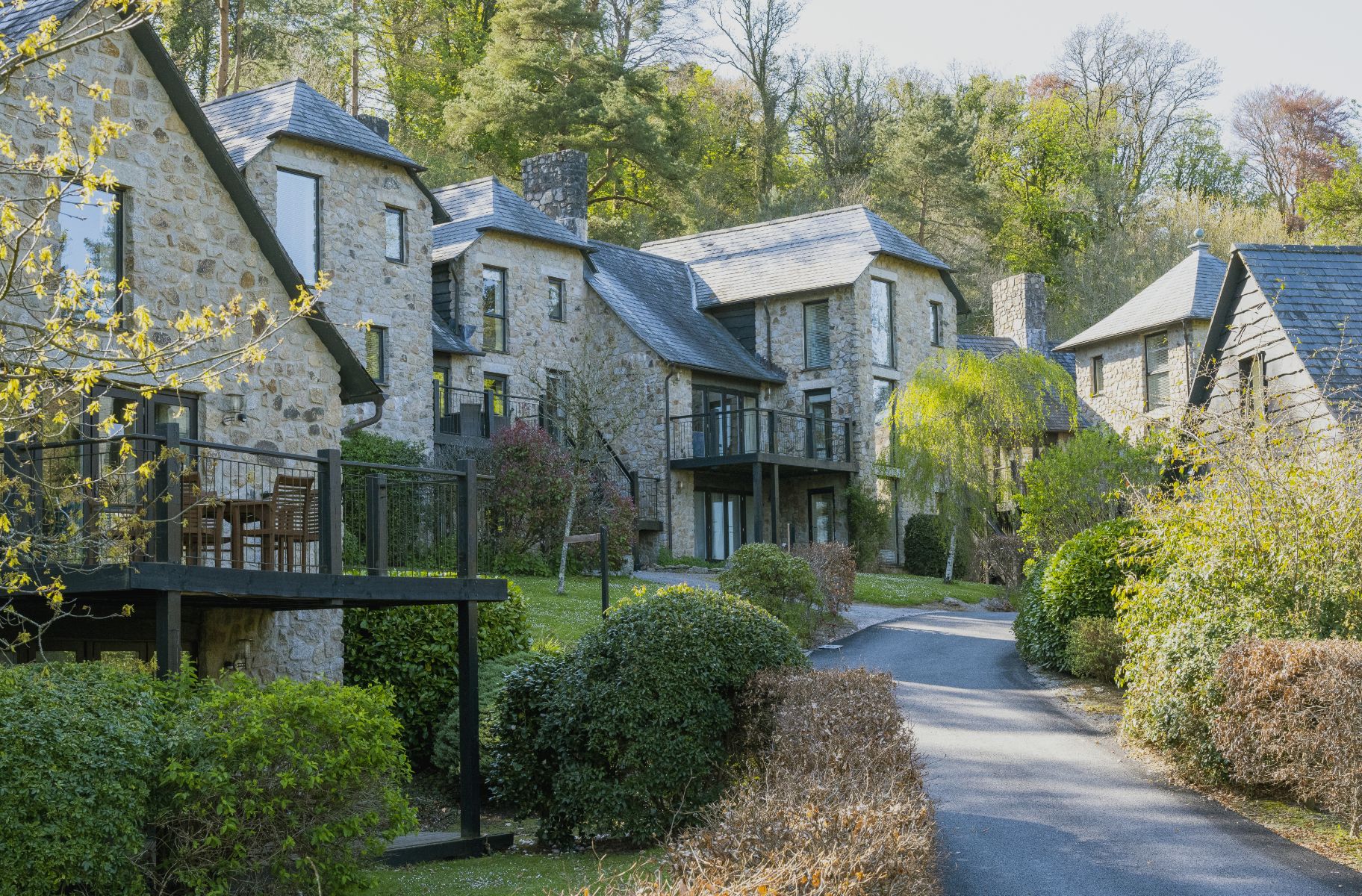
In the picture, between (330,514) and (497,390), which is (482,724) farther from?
(497,390)

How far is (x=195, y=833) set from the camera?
923cm

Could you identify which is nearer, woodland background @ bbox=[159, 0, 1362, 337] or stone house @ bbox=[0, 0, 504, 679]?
stone house @ bbox=[0, 0, 504, 679]

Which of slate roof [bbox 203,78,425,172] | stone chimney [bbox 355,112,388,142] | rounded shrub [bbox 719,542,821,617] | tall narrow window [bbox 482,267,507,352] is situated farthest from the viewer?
tall narrow window [bbox 482,267,507,352]

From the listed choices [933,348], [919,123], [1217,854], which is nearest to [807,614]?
[1217,854]

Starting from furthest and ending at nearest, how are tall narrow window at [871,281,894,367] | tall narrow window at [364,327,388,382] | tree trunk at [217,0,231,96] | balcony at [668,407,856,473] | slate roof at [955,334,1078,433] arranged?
slate roof at [955,334,1078,433], tall narrow window at [871,281,894,367], tree trunk at [217,0,231,96], balcony at [668,407,856,473], tall narrow window at [364,327,388,382]

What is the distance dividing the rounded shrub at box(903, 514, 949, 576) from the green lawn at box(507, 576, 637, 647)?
11.0 metres

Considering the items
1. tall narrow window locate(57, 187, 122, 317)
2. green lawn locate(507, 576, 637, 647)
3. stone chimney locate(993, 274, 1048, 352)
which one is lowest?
green lawn locate(507, 576, 637, 647)

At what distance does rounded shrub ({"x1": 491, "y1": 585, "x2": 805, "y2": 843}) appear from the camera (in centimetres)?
1098

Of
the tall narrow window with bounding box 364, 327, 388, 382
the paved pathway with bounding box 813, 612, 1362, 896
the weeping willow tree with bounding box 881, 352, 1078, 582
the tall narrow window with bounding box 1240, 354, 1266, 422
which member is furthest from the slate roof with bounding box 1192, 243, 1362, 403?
the tall narrow window with bounding box 364, 327, 388, 382

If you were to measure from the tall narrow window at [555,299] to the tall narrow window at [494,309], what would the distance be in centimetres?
161

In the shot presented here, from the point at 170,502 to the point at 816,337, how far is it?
26.3 m

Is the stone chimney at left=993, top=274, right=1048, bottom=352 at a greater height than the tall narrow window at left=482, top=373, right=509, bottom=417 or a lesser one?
greater

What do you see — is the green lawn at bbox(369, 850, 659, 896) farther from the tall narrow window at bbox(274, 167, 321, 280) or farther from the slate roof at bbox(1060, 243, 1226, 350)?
the slate roof at bbox(1060, 243, 1226, 350)

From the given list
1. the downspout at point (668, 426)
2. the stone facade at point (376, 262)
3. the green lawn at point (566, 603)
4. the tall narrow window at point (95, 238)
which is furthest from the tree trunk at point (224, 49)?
the tall narrow window at point (95, 238)
